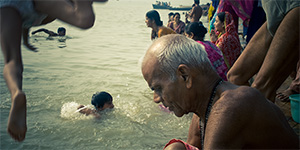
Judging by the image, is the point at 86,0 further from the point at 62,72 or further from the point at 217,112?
the point at 62,72

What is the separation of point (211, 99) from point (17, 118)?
4.27 feet

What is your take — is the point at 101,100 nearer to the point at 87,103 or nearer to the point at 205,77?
the point at 87,103

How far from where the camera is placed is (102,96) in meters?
6.27

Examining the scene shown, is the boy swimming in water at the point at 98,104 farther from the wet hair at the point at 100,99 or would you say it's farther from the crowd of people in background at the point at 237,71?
the crowd of people in background at the point at 237,71

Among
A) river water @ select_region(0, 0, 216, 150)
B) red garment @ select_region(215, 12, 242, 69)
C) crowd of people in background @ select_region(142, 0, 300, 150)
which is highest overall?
crowd of people in background @ select_region(142, 0, 300, 150)

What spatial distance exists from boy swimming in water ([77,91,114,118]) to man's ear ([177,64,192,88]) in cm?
446

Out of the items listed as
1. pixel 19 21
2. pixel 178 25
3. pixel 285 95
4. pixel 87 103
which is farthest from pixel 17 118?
pixel 178 25

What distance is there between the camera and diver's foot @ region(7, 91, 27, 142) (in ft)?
3.39

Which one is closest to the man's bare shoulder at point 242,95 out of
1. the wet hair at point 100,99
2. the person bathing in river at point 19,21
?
the person bathing in river at point 19,21

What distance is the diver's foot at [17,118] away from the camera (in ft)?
3.39

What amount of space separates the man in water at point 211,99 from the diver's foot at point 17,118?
1.06 m

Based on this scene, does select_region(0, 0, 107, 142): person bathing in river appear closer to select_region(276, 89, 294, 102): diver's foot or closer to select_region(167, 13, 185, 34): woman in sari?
select_region(276, 89, 294, 102): diver's foot

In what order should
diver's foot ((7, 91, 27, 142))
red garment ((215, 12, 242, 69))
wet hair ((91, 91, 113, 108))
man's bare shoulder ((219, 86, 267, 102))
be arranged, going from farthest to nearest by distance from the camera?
wet hair ((91, 91, 113, 108)), red garment ((215, 12, 242, 69)), man's bare shoulder ((219, 86, 267, 102)), diver's foot ((7, 91, 27, 142))

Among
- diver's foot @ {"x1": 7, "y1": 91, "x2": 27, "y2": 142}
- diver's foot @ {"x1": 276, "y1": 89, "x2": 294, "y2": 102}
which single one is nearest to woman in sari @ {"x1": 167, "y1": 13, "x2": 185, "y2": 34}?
diver's foot @ {"x1": 276, "y1": 89, "x2": 294, "y2": 102}
